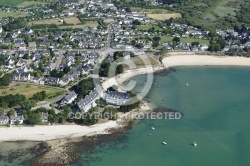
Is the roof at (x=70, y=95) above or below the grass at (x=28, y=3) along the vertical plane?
below

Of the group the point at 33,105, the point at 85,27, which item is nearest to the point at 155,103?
the point at 33,105

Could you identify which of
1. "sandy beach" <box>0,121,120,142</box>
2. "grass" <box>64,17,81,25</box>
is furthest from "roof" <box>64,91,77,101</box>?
"grass" <box>64,17,81,25</box>

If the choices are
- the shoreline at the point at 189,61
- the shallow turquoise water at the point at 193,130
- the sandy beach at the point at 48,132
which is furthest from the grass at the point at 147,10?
the sandy beach at the point at 48,132

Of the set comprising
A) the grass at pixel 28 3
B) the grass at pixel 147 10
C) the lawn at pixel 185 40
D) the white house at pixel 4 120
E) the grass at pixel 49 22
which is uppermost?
the grass at pixel 28 3

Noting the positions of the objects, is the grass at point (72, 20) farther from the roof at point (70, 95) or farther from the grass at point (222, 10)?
the roof at point (70, 95)

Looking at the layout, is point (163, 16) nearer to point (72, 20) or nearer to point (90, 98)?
point (72, 20)

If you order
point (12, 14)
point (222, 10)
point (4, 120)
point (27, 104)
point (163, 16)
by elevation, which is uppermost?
point (222, 10)

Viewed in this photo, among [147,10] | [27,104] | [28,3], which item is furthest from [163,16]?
[27,104]
